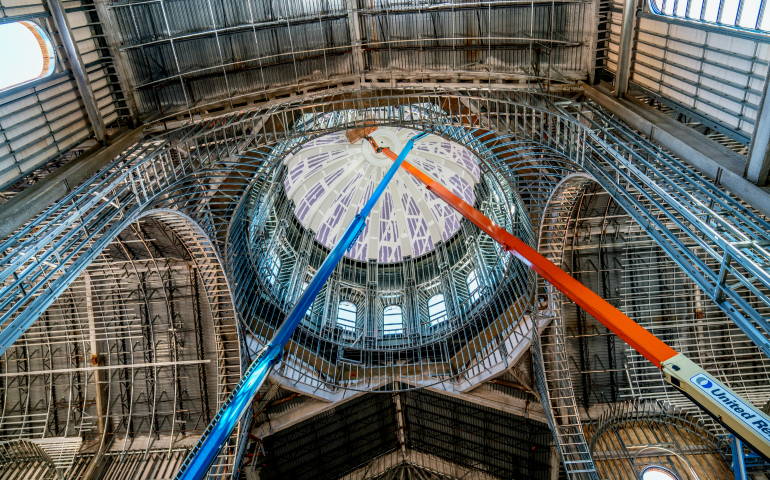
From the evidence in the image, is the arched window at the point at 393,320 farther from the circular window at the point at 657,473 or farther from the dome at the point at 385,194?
the circular window at the point at 657,473

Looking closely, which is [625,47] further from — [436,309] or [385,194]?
[385,194]

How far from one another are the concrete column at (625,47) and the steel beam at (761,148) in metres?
6.24

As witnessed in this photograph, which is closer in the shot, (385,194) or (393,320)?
(393,320)

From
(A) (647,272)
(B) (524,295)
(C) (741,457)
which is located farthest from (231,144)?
(C) (741,457)

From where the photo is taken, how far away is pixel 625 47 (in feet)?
53.3

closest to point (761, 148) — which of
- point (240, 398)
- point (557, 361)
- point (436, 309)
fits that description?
point (240, 398)

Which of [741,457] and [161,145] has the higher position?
[161,145]

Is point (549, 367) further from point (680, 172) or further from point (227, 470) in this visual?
point (227, 470)

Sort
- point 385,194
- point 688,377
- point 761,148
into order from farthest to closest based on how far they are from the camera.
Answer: point 385,194
point 761,148
point 688,377

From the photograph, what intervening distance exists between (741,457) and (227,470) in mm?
19914

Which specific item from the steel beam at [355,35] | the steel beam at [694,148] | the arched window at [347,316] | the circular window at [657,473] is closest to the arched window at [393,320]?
the arched window at [347,316]

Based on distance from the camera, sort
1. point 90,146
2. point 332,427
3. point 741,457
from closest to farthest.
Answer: point 90,146 → point 741,457 → point 332,427

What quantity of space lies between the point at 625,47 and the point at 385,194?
2127cm

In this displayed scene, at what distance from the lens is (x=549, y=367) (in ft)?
74.7
